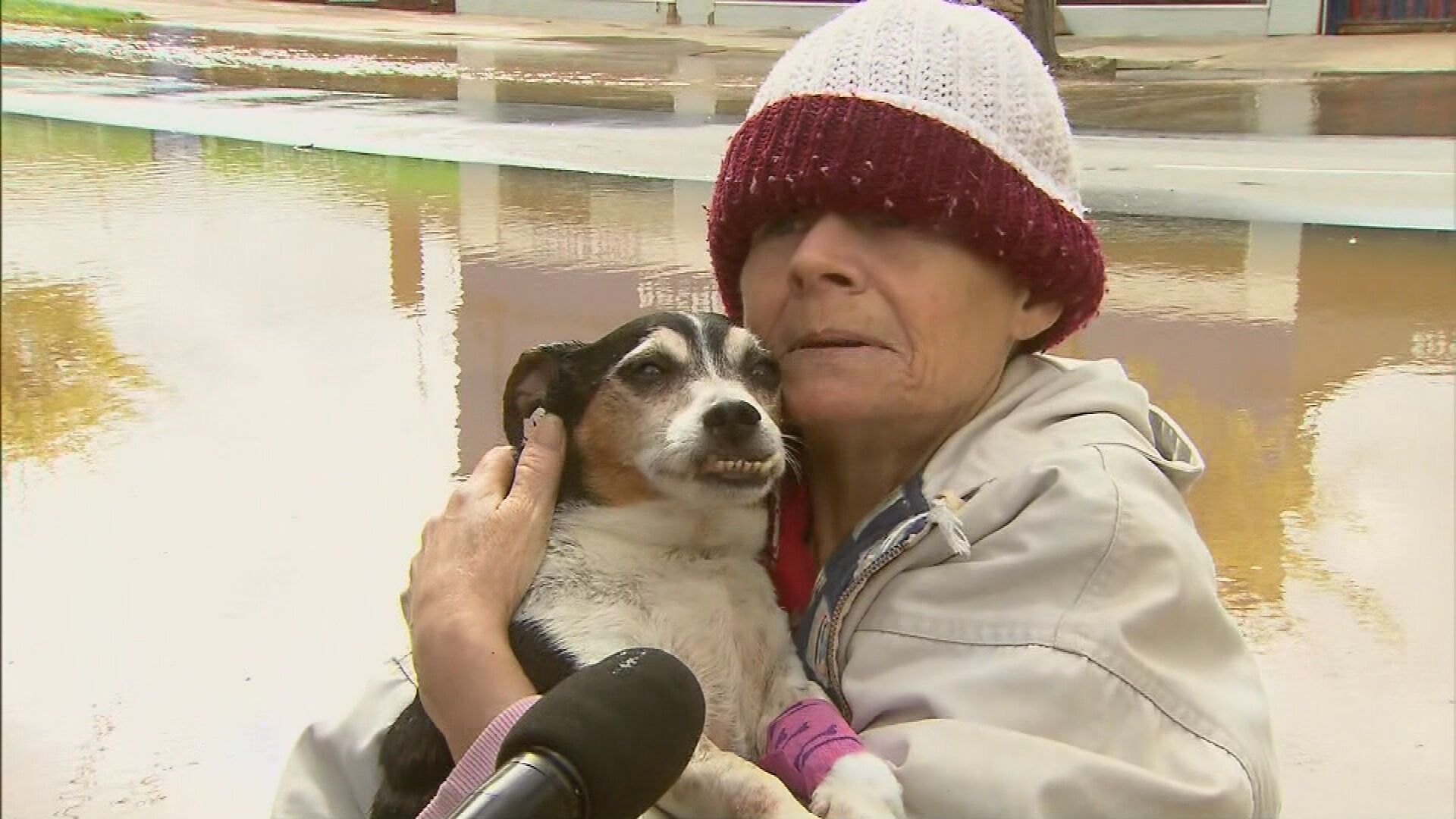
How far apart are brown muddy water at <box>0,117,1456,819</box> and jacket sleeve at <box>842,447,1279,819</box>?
1.88ft

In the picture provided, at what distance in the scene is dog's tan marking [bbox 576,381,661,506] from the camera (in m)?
1.33

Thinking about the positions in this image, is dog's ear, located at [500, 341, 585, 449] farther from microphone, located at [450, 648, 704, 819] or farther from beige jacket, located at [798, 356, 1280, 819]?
microphone, located at [450, 648, 704, 819]

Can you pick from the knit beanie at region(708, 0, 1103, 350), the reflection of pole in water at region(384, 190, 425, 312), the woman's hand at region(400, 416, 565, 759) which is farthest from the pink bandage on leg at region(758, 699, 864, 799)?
the reflection of pole in water at region(384, 190, 425, 312)

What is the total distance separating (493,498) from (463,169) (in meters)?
3.94

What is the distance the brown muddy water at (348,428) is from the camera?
109 centimetres

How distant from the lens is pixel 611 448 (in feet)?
4.44

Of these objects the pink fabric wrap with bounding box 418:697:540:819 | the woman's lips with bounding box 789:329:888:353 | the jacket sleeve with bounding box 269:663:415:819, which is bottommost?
the jacket sleeve with bounding box 269:663:415:819

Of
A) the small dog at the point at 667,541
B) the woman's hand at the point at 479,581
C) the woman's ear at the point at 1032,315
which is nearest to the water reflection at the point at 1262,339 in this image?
the woman's ear at the point at 1032,315

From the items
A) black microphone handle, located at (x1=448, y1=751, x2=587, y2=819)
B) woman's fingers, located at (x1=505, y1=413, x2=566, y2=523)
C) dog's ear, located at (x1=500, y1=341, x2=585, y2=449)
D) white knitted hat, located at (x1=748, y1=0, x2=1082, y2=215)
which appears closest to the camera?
black microphone handle, located at (x1=448, y1=751, x2=587, y2=819)

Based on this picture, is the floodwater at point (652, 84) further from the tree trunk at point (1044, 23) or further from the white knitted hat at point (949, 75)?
the white knitted hat at point (949, 75)

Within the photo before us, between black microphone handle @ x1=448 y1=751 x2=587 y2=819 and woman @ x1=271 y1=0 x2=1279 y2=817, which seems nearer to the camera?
black microphone handle @ x1=448 y1=751 x2=587 y2=819

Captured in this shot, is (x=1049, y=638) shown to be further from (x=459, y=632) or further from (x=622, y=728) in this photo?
(x=459, y=632)

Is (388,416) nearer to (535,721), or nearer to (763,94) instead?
(763,94)

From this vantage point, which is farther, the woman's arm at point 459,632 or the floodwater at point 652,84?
the floodwater at point 652,84
